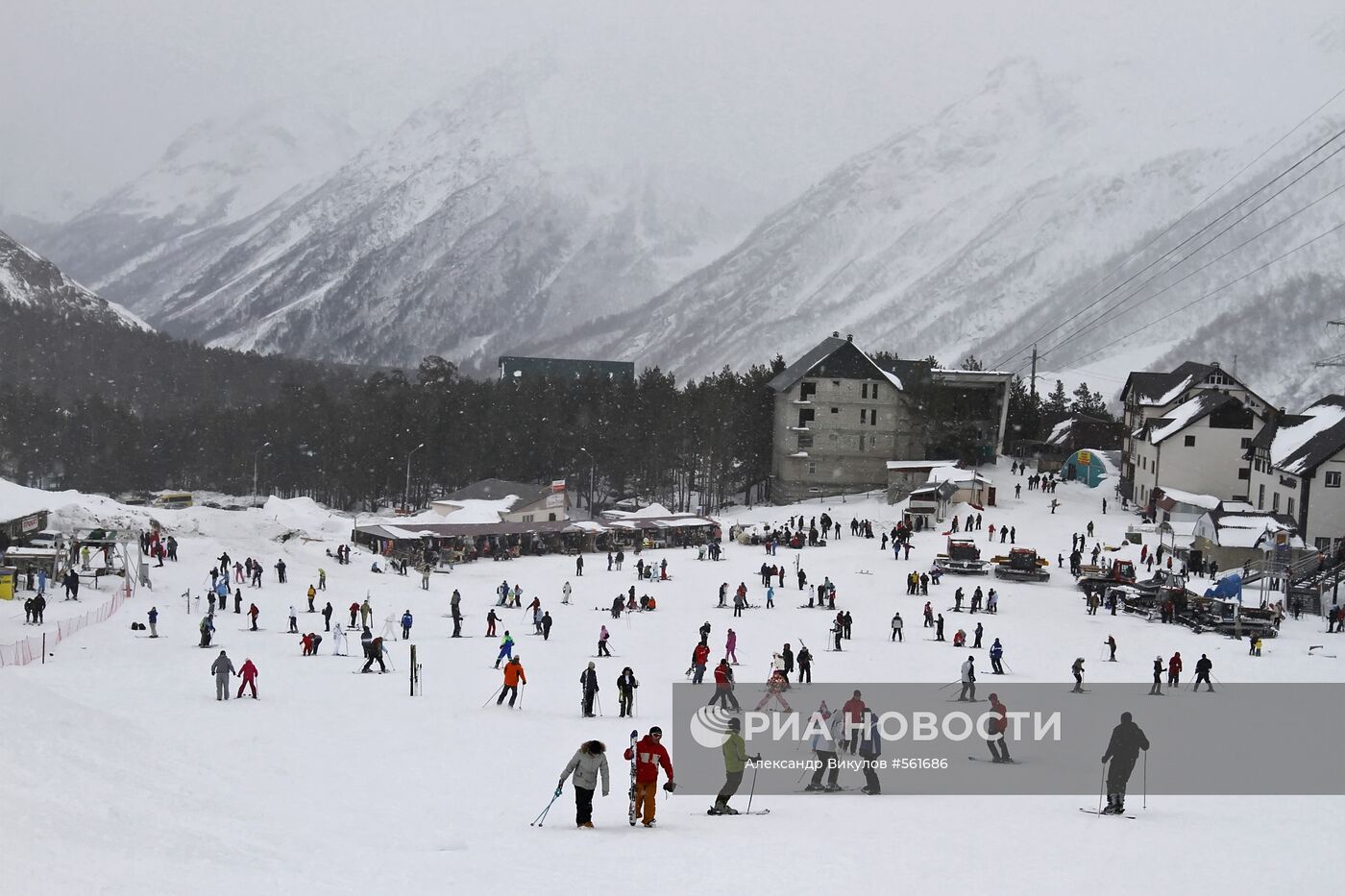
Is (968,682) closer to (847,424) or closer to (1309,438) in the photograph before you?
(1309,438)

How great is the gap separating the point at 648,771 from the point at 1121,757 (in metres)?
6.46

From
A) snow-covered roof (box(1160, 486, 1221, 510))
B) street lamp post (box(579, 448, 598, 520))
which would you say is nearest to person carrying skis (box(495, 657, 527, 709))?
snow-covered roof (box(1160, 486, 1221, 510))

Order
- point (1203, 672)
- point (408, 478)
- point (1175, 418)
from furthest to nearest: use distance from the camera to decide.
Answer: point (408, 478) < point (1175, 418) < point (1203, 672)

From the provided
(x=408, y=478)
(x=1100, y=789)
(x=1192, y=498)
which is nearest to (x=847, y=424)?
(x=1192, y=498)

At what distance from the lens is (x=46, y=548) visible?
4206 cm

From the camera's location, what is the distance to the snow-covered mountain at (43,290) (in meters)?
173

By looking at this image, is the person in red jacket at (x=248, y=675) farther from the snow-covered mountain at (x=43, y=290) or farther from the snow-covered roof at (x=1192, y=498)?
the snow-covered mountain at (x=43, y=290)

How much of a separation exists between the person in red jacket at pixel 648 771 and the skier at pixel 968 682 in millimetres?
12080

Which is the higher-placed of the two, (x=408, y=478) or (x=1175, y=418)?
(x=1175, y=418)

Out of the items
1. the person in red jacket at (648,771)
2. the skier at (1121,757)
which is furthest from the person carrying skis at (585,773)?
the skier at (1121,757)

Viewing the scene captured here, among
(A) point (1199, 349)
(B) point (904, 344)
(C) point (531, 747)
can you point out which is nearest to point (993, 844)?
(C) point (531, 747)

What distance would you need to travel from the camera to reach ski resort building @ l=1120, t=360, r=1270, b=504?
64562 mm

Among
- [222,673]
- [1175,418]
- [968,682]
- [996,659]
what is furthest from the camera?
[1175,418]

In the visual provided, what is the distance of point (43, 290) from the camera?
182 m
